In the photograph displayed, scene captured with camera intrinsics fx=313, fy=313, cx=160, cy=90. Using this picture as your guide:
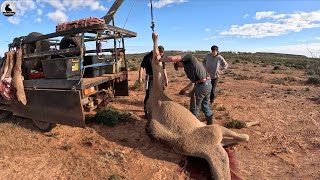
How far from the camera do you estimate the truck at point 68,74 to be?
19.2 feet

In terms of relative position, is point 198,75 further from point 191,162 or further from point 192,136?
point 191,162

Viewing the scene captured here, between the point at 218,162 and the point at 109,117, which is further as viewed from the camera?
the point at 109,117

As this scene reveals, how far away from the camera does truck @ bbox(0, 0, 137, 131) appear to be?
5855mm

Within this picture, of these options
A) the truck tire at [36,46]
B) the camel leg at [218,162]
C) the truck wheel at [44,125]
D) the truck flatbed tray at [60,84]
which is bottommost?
the camel leg at [218,162]

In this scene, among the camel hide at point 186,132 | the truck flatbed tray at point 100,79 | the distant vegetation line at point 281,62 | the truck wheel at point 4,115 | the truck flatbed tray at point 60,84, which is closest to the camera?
the camel hide at point 186,132

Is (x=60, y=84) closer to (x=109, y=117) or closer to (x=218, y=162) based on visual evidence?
(x=109, y=117)

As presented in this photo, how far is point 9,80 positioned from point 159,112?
3337mm

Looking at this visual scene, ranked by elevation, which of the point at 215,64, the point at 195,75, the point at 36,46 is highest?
the point at 36,46

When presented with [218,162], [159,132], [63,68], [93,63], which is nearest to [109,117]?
[93,63]

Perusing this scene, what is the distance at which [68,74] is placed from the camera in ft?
19.5

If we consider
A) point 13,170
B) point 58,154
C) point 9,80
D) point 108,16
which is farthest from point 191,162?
point 108,16

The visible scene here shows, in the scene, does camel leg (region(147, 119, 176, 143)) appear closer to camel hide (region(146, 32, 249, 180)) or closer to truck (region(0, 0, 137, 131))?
camel hide (region(146, 32, 249, 180))

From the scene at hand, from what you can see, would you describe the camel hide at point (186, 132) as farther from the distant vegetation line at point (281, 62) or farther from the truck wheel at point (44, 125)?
the distant vegetation line at point (281, 62)

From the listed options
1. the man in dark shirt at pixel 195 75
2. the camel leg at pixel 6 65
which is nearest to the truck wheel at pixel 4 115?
the camel leg at pixel 6 65
